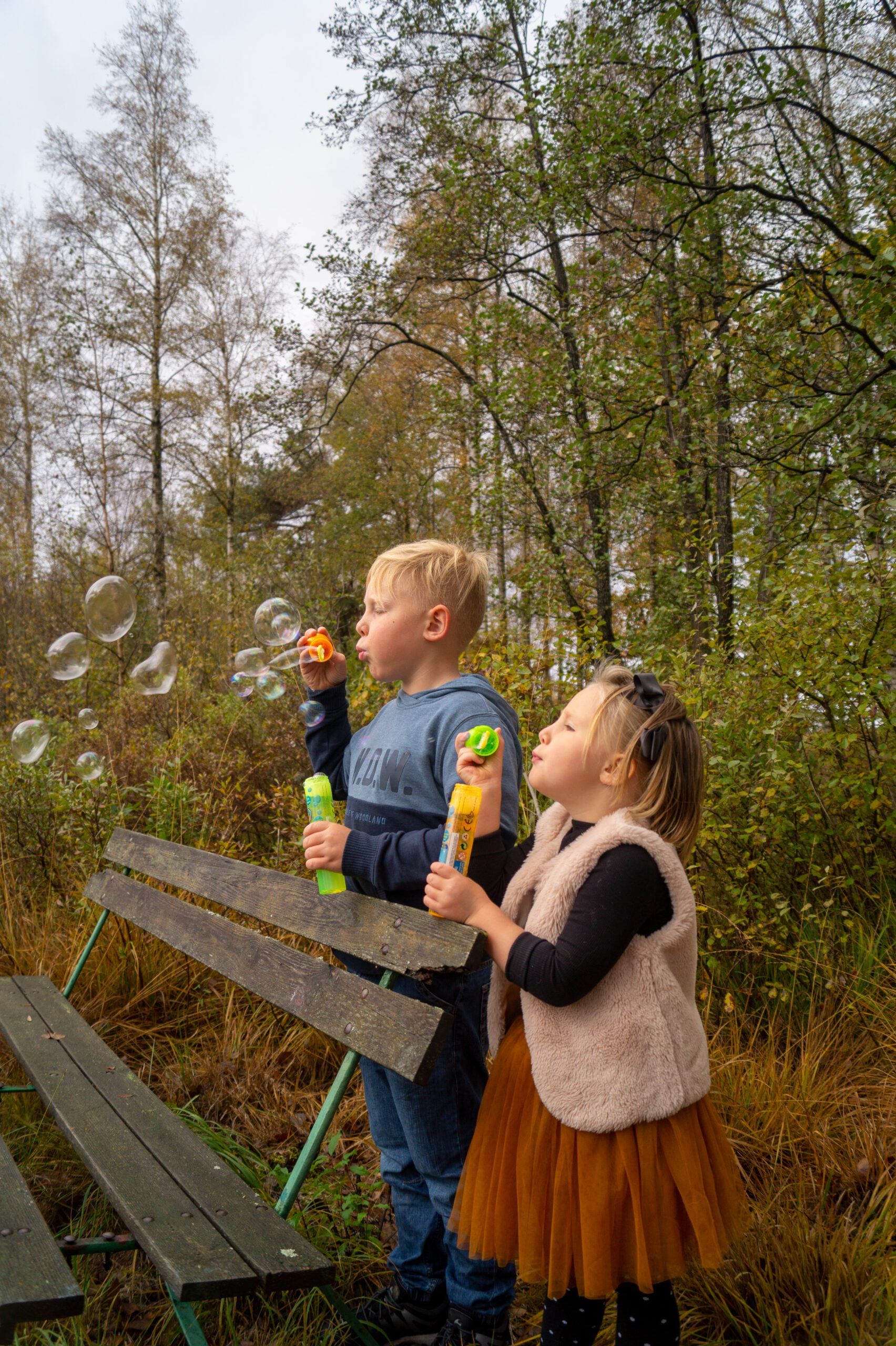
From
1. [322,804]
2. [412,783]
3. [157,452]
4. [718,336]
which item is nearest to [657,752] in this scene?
[412,783]

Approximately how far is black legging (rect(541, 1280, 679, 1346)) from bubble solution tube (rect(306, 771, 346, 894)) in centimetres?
91

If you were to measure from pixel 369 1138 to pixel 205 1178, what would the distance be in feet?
3.78

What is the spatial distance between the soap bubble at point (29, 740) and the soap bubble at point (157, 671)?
53 cm

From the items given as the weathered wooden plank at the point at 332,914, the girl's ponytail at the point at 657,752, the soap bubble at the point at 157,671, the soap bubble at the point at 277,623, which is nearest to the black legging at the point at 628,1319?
the weathered wooden plank at the point at 332,914

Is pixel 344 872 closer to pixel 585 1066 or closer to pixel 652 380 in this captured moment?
pixel 585 1066

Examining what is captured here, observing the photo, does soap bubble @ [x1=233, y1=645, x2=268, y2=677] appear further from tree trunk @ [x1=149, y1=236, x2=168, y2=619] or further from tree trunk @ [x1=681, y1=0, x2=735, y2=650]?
tree trunk @ [x1=149, y1=236, x2=168, y2=619]

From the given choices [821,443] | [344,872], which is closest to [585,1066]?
[344,872]

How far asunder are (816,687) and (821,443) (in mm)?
2589

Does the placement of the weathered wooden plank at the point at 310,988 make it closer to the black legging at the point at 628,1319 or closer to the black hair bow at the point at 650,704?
the black legging at the point at 628,1319

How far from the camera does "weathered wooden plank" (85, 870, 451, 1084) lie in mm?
1805

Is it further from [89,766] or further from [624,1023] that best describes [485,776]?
[89,766]

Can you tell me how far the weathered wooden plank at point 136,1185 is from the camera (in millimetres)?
1605

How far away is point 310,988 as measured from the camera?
2232 mm

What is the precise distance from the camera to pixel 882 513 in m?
4.41
